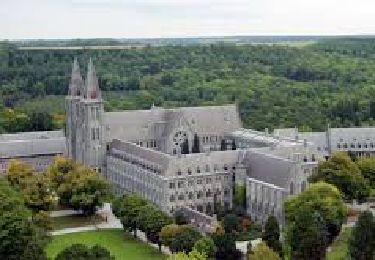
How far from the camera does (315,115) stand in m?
189

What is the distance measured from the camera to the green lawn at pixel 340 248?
9375 cm

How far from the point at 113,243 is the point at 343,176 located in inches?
1340

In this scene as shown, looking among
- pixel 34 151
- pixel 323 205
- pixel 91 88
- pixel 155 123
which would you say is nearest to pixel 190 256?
pixel 323 205

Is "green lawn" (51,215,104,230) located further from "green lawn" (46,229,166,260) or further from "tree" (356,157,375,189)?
"tree" (356,157,375,189)

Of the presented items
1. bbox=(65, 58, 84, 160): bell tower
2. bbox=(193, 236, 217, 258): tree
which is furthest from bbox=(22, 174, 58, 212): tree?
bbox=(193, 236, 217, 258): tree

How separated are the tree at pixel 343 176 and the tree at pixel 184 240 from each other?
26102mm

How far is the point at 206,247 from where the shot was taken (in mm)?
89875

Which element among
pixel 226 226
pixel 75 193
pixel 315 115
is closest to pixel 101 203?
pixel 75 193

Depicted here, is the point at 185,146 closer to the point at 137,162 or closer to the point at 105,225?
the point at 137,162

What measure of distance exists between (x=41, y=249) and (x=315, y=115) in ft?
381

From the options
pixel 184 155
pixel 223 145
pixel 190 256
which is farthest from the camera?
pixel 223 145

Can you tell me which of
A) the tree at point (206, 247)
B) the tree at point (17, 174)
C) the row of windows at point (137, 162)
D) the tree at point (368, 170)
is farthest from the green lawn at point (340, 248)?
the tree at point (17, 174)

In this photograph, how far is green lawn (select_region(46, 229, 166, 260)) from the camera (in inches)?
3856

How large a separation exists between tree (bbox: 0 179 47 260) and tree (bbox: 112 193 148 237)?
16.1 meters
